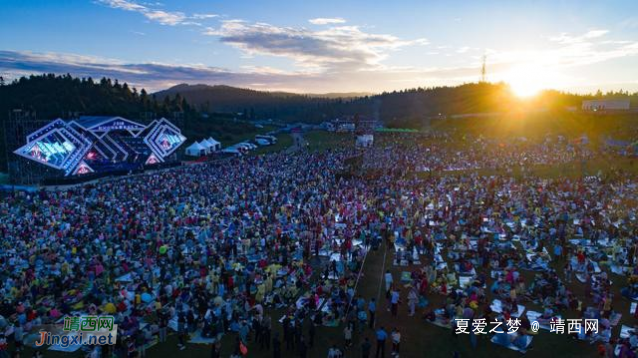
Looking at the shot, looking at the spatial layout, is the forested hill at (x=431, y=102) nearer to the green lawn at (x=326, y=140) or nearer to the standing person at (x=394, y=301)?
the green lawn at (x=326, y=140)

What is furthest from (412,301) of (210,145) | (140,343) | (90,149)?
(210,145)

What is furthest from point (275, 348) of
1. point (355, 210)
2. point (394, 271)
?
point (355, 210)

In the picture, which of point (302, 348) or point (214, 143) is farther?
point (214, 143)

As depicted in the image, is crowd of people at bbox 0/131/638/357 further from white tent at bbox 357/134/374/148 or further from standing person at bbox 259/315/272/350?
white tent at bbox 357/134/374/148

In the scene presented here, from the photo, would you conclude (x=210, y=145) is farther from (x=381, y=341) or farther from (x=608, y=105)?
(x=608, y=105)

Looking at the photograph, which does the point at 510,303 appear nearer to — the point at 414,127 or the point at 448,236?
the point at 448,236

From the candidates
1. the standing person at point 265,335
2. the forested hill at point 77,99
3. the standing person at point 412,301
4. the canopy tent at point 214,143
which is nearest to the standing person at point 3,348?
the standing person at point 265,335
